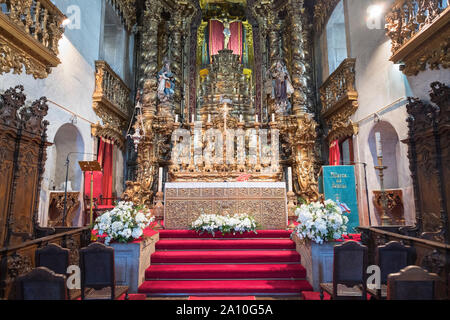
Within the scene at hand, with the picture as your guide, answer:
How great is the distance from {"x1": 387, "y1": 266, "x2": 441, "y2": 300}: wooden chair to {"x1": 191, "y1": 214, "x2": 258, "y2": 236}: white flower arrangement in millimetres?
3772

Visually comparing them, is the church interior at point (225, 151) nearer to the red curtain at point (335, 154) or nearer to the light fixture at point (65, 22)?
the red curtain at point (335, 154)

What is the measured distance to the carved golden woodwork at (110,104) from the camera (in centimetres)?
913

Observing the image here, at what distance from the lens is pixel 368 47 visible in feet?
27.1

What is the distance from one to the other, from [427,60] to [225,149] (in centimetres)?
606

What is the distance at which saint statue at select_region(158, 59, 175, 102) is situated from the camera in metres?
11.3

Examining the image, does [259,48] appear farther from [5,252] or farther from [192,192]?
[5,252]

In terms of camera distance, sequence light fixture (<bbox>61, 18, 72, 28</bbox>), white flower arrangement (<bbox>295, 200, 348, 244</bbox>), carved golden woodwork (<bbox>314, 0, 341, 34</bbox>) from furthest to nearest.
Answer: carved golden woodwork (<bbox>314, 0, 341, 34</bbox>), light fixture (<bbox>61, 18, 72, 28</bbox>), white flower arrangement (<bbox>295, 200, 348, 244</bbox>)

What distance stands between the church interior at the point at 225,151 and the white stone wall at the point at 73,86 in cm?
6

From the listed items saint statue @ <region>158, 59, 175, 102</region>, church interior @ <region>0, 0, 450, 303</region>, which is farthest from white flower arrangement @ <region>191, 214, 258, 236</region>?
saint statue @ <region>158, 59, 175, 102</region>

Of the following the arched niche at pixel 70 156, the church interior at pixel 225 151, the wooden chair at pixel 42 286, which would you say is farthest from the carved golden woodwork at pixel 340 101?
the wooden chair at pixel 42 286

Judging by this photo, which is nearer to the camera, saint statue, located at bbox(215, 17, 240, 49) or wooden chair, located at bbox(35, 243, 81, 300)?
wooden chair, located at bbox(35, 243, 81, 300)

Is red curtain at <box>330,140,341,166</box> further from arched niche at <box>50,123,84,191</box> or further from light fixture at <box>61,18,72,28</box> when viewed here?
light fixture at <box>61,18,72,28</box>

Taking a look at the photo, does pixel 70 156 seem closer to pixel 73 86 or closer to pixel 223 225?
pixel 73 86
